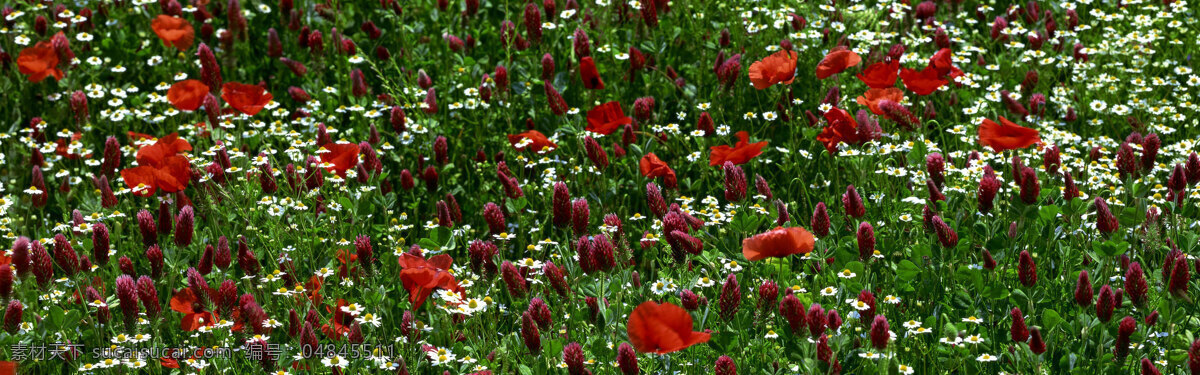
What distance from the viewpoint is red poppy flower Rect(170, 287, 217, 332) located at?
3320 millimetres

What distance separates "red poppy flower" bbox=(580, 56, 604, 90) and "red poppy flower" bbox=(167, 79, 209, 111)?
4.46ft

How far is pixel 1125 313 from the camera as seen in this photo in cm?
338

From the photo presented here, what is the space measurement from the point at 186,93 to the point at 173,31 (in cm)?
77

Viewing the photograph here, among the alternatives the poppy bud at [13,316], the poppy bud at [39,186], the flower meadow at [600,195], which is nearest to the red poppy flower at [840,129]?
the flower meadow at [600,195]

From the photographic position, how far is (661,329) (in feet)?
9.04

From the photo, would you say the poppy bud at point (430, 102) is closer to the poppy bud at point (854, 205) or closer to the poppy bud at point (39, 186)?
the poppy bud at point (39, 186)

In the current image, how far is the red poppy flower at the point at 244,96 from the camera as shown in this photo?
446 centimetres

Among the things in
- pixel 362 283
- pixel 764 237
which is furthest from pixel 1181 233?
pixel 362 283

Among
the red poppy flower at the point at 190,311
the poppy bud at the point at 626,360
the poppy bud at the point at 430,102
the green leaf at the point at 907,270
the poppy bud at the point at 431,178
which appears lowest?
the poppy bud at the point at 431,178

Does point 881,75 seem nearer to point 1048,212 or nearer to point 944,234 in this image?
point 1048,212

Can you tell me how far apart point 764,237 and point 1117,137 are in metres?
2.84

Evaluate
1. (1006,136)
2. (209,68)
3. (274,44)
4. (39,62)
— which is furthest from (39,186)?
(1006,136)

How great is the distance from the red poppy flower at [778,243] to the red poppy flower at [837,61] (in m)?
1.26

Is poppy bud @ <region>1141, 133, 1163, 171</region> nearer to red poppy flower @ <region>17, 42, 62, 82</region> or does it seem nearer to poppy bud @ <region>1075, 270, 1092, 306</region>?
poppy bud @ <region>1075, 270, 1092, 306</region>
